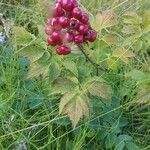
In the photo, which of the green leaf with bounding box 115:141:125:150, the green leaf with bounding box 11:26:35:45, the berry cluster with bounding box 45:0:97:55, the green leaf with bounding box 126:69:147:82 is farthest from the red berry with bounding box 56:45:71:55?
the green leaf with bounding box 115:141:125:150

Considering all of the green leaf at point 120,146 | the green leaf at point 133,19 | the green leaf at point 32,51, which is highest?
the green leaf at point 133,19

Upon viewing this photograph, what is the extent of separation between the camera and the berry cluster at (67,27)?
1403mm

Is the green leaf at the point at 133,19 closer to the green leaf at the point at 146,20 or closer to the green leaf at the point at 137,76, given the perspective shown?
the green leaf at the point at 146,20

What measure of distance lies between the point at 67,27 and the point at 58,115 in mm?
319

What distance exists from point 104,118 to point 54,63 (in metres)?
0.29

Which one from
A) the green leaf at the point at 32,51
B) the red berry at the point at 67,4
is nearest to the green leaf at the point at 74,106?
the green leaf at the point at 32,51

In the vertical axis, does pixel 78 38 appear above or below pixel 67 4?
below

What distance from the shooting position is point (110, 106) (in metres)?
1.67

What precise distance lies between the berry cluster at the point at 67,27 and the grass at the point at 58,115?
0.38 ft

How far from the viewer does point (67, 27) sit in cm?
142

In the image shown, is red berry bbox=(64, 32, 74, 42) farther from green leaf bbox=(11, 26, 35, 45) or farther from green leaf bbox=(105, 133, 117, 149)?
green leaf bbox=(105, 133, 117, 149)

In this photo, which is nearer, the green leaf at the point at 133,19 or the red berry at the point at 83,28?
the red berry at the point at 83,28

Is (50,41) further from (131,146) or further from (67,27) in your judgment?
(131,146)

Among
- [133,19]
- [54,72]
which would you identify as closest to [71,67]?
[54,72]
